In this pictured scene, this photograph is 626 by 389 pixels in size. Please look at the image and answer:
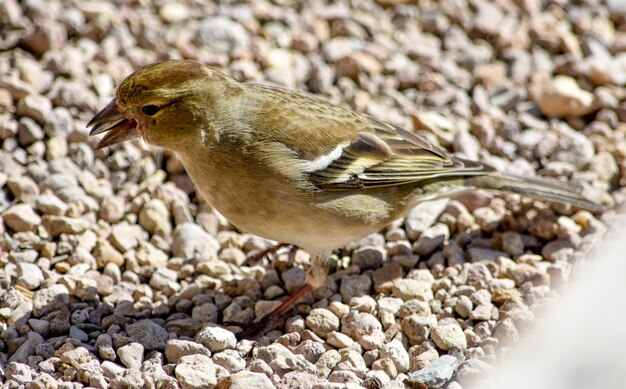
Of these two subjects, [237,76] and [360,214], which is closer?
[360,214]

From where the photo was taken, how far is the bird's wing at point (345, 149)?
4945mm

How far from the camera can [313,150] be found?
5008 mm

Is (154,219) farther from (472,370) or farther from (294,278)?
(472,370)

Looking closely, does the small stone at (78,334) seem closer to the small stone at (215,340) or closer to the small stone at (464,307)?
the small stone at (215,340)

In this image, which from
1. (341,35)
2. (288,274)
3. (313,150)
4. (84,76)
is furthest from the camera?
(341,35)

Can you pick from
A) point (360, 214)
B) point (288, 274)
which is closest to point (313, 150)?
point (360, 214)

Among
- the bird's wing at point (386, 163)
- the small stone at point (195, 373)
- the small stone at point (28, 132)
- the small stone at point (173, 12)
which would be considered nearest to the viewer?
the small stone at point (195, 373)

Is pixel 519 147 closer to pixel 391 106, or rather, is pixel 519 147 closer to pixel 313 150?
pixel 391 106

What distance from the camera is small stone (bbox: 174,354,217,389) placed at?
14.0 feet

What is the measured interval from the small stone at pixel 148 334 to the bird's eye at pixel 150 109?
3.68ft

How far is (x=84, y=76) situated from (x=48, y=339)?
2.35 metres

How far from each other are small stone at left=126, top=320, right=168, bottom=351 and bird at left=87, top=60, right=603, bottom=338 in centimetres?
66

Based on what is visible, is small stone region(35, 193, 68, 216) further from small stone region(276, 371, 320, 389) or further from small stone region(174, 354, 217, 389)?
small stone region(276, 371, 320, 389)

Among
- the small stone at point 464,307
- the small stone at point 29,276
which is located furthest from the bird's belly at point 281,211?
the small stone at point 29,276
